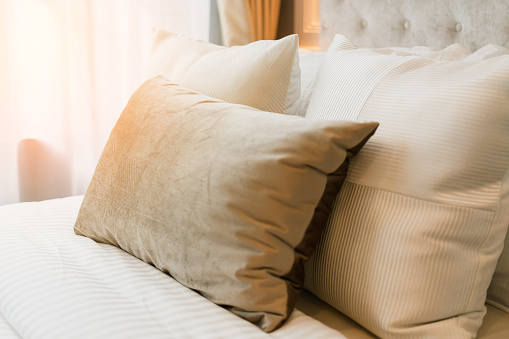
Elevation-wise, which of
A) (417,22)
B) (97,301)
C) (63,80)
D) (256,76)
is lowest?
(97,301)

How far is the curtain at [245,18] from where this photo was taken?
2264 millimetres

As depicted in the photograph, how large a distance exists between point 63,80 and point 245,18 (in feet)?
2.66

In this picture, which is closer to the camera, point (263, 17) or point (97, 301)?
point (97, 301)

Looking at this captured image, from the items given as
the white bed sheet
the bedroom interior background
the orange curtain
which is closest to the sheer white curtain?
the bedroom interior background

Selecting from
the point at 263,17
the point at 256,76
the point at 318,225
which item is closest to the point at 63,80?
the point at 263,17

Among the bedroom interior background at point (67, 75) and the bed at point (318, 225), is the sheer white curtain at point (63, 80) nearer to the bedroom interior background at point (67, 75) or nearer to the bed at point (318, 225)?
the bedroom interior background at point (67, 75)

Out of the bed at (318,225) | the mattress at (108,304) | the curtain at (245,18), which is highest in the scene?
the curtain at (245,18)

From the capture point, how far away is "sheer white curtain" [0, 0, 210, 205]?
1.90 meters

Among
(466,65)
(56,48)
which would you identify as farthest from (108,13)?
(466,65)

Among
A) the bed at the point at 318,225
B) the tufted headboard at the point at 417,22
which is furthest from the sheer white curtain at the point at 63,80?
the bed at the point at 318,225

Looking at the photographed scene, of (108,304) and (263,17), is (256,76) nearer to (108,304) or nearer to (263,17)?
(108,304)

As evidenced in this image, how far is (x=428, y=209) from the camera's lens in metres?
0.77

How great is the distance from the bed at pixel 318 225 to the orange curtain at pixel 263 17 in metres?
1.47

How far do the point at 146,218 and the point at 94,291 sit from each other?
0.15m
